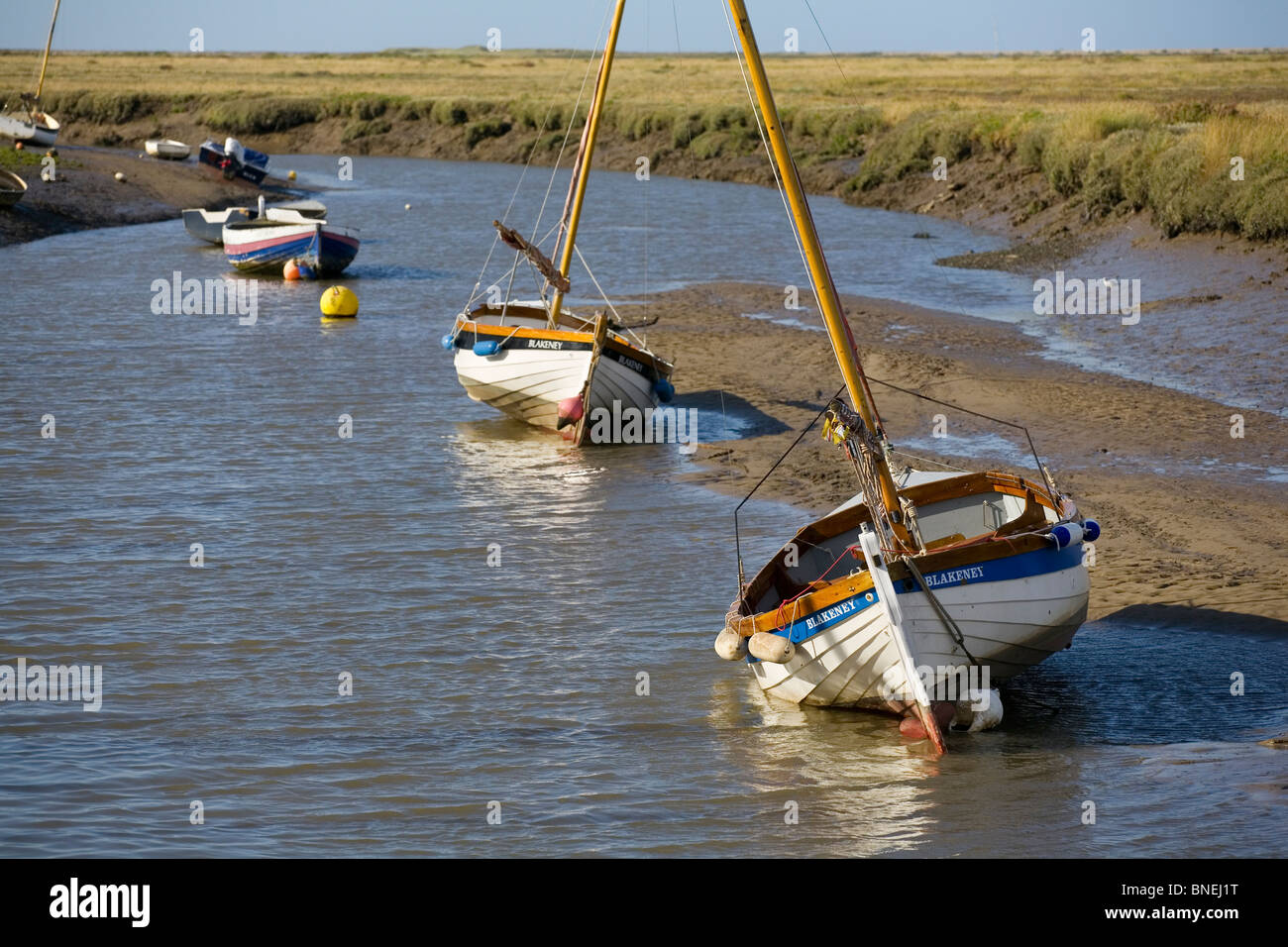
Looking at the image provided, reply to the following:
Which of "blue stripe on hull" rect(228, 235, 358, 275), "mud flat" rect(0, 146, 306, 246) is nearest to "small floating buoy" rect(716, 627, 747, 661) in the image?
"blue stripe on hull" rect(228, 235, 358, 275)

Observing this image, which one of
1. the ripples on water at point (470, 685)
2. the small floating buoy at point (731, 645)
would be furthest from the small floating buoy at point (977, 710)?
the small floating buoy at point (731, 645)

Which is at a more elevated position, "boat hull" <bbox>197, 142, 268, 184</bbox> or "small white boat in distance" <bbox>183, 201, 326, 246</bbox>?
"boat hull" <bbox>197, 142, 268, 184</bbox>

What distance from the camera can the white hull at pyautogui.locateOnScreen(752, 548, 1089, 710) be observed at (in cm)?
1116

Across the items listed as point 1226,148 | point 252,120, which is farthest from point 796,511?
point 252,120

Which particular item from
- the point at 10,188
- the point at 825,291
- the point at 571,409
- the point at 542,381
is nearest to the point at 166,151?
the point at 10,188

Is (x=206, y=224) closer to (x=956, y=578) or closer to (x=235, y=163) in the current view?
(x=235, y=163)

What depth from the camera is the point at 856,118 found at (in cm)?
6356

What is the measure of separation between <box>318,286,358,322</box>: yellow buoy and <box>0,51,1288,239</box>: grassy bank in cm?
727

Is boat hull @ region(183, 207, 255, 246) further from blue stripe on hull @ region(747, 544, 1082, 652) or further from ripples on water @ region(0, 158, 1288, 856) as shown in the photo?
blue stripe on hull @ region(747, 544, 1082, 652)

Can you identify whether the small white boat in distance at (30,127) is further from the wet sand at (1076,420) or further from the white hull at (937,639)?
the white hull at (937,639)

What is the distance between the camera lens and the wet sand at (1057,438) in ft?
46.5
